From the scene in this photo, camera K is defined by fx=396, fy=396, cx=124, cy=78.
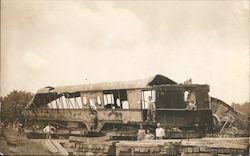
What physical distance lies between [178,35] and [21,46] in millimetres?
2458

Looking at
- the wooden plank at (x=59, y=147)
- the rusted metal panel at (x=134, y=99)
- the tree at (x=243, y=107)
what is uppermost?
the rusted metal panel at (x=134, y=99)

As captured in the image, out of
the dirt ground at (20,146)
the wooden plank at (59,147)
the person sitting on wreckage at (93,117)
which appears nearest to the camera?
the wooden plank at (59,147)

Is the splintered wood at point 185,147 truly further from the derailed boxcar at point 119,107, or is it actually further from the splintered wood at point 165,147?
the derailed boxcar at point 119,107

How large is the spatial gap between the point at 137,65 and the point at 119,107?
1097mm

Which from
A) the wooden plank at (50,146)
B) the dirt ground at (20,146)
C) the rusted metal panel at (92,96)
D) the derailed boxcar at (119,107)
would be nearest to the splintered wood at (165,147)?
the wooden plank at (50,146)

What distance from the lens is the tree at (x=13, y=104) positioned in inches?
251

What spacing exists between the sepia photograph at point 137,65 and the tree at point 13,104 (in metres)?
0.02

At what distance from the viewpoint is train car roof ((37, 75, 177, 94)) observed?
6.16 metres

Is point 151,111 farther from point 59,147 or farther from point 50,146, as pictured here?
point 50,146

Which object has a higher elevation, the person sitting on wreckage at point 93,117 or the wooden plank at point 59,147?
the person sitting on wreckage at point 93,117

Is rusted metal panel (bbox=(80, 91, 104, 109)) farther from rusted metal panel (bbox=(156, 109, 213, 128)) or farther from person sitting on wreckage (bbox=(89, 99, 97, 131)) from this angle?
rusted metal panel (bbox=(156, 109, 213, 128))

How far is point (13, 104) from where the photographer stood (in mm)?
6625

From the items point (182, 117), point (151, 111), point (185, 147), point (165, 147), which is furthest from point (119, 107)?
point (185, 147)

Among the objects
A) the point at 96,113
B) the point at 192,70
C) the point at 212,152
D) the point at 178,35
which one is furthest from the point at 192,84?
the point at 96,113
